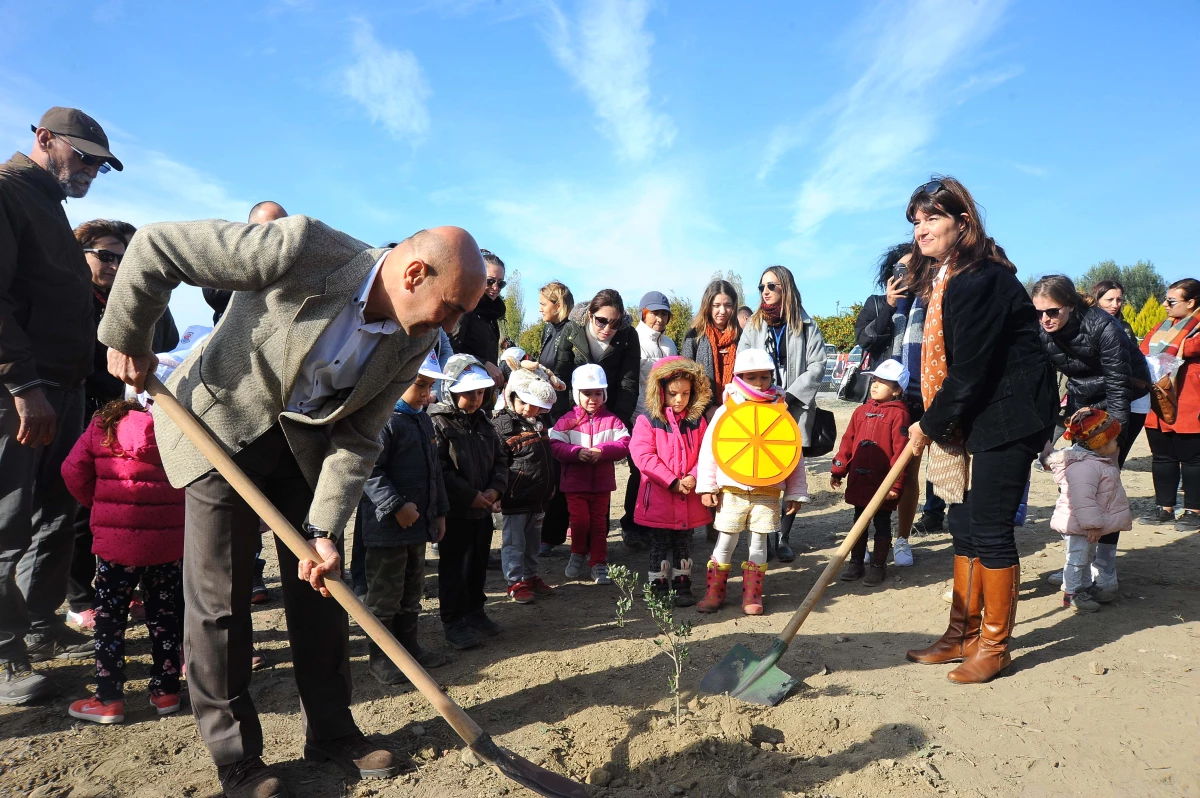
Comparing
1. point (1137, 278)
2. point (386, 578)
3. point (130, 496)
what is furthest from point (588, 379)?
point (1137, 278)

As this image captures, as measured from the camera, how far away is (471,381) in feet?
15.1

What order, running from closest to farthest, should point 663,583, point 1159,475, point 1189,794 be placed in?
point 1189,794 → point 663,583 → point 1159,475

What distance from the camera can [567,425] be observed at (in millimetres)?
5930

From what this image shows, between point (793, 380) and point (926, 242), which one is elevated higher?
point (926, 242)

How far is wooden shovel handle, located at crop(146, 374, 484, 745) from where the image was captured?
8.35 ft

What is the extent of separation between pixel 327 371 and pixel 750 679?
8.19 feet

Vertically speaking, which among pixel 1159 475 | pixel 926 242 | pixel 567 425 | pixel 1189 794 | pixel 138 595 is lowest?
pixel 1189 794

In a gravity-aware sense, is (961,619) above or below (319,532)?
below

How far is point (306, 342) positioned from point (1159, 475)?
800cm

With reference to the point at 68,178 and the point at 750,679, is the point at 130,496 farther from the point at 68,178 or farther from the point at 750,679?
the point at 750,679

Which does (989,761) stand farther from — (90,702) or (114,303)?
(90,702)

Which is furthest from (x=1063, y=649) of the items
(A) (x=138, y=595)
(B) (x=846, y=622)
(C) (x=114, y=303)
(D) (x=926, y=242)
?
(A) (x=138, y=595)

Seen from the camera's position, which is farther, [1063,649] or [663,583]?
[663,583]

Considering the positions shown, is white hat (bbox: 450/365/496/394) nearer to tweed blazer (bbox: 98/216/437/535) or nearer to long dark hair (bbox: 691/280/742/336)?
tweed blazer (bbox: 98/216/437/535)
